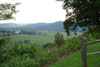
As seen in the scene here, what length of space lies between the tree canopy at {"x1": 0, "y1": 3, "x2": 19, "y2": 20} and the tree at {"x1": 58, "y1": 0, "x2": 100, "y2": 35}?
2.56 m

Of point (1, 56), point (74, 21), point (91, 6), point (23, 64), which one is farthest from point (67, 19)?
point (1, 56)

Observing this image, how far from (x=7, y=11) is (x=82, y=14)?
3.56 meters

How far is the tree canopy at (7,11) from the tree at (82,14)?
256 centimetres

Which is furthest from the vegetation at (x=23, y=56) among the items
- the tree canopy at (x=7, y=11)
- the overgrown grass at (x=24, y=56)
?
the tree canopy at (x=7, y=11)

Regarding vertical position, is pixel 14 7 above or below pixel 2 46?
above

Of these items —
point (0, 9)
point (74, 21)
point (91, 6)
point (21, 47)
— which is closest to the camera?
point (91, 6)

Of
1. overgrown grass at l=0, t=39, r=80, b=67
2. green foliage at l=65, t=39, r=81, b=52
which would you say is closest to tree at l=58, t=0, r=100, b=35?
overgrown grass at l=0, t=39, r=80, b=67

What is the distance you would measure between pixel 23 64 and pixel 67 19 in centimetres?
314

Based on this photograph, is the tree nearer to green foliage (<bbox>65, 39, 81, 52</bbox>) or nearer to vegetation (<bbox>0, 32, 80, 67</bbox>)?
vegetation (<bbox>0, 32, 80, 67</bbox>)

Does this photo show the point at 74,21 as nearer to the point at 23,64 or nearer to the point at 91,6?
the point at 91,6

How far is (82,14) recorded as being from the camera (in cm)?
587

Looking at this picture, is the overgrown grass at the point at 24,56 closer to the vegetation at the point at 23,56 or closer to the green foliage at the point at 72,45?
the vegetation at the point at 23,56

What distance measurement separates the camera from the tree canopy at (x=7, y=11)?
241 inches

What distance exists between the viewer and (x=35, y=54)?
7.00 m
